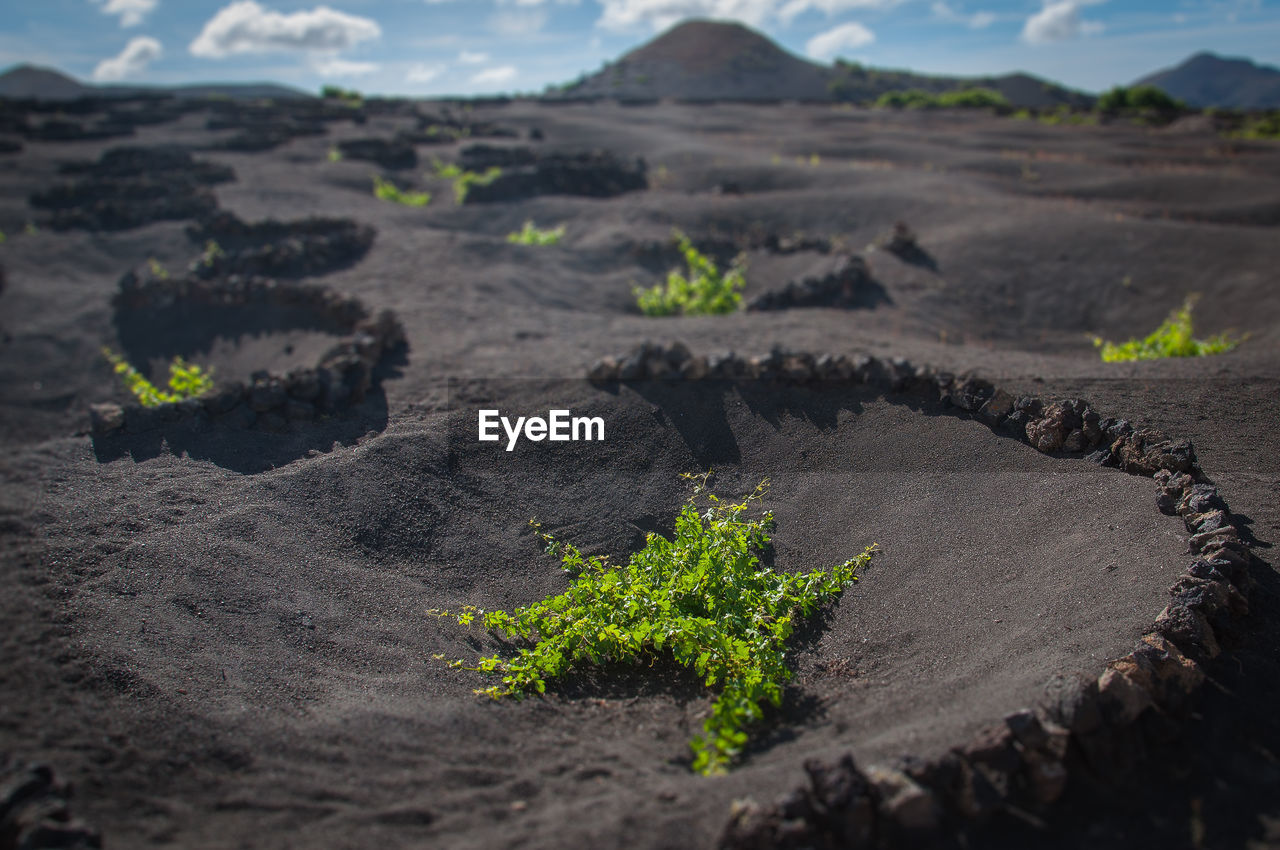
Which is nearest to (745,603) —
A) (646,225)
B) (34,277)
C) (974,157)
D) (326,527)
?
(326,527)

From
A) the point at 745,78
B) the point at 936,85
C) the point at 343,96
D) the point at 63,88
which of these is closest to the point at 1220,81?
the point at 936,85

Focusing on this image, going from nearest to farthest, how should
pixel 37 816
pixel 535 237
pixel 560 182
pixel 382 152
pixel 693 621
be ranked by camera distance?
1. pixel 37 816
2. pixel 693 621
3. pixel 535 237
4. pixel 560 182
5. pixel 382 152

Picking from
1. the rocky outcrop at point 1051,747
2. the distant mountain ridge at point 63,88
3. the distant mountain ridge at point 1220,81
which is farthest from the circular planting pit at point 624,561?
the distant mountain ridge at point 1220,81

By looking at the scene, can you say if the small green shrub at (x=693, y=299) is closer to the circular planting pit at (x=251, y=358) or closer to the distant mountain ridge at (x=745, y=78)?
the circular planting pit at (x=251, y=358)

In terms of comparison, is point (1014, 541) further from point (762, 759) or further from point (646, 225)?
point (646, 225)

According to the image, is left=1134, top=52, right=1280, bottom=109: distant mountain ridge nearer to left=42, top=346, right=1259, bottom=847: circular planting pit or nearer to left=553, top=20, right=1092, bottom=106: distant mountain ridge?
left=553, top=20, right=1092, bottom=106: distant mountain ridge

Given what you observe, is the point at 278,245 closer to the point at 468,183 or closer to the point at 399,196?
the point at 399,196

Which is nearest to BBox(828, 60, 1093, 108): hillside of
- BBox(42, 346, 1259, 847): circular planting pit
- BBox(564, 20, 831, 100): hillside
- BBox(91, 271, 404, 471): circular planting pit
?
BBox(564, 20, 831, 100): hillside
